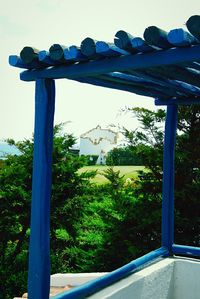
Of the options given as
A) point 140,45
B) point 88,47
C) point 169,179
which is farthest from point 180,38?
point 169,179

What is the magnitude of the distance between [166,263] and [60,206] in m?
6.13

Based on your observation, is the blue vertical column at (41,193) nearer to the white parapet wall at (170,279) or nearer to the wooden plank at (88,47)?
the wooden plank at (88,47)

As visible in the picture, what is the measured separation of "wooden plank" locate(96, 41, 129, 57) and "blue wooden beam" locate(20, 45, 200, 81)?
0.04 meters

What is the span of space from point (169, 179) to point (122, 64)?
2.41 meters

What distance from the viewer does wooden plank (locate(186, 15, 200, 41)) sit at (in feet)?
6.61

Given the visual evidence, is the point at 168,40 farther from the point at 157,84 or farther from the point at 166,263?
the point at 166,263

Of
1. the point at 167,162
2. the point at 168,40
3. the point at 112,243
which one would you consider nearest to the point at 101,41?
the point at 168,40

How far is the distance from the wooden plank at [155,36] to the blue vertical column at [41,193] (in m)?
0.80

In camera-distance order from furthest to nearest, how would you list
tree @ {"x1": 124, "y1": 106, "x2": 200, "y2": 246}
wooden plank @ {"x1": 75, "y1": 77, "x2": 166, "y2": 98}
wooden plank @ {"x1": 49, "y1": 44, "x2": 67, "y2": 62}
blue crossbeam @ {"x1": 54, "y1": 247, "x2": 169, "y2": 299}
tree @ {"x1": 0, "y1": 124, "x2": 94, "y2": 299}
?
tree @ {"x1": 0, "y1": 124, "x2": 94, "y2": 299}
tree @ {"x1": 124, "y1": 106, "x2": 200, "y2": 246}
wooden plank @ {"x1": 75, "y1": 77, "x2": 166, "y2": 98}
blue crossbeam @ {"x1": 54, "y1": 247, "x2": 169, "y2": 299}
wooden plank @ {"x1": 49, "y1": 44, "x2": 67, "y2": 62}

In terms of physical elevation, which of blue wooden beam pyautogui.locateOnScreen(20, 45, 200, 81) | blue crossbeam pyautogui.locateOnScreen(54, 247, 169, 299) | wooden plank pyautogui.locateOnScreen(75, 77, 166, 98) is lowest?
blue crossbeam pyautogui.locateOnScreen(54, 247, 169, 299)

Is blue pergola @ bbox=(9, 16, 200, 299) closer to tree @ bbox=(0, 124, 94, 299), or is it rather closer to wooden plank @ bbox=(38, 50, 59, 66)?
wooden plank @ bbox=(38, 50, 59, 66)

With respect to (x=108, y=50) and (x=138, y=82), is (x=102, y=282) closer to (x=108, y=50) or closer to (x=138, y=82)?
(x=138, y=82)

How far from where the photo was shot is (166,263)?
167 inches

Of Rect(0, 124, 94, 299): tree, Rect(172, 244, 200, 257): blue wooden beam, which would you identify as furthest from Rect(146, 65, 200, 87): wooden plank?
Rect(0, 124, 94, 299): tree
